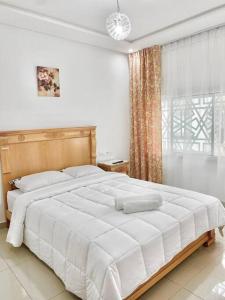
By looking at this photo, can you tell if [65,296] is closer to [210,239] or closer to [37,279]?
[37,279]

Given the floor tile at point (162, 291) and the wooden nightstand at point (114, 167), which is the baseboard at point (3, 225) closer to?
the wooden nightstand at point (114, 167)

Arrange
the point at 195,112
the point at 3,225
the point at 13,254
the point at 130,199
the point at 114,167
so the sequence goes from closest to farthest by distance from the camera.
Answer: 1. the point at 130,199
2. the point at 13,254
3. the point at 3,225
4. the point at 195,112
5. the point at 114,167

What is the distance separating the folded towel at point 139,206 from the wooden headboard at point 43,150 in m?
1.70

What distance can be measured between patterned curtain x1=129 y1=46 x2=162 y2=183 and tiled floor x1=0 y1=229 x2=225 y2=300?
196 cm

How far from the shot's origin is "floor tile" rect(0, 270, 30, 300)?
1.83 m

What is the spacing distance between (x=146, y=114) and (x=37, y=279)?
9.94ft

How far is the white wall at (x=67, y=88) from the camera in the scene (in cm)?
297

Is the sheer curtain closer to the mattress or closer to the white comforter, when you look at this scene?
the white comforter

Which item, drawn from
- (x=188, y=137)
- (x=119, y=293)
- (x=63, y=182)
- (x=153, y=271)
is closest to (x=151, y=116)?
(x=188, y=137)

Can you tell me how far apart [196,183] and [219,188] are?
1.20ft

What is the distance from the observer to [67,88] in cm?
354

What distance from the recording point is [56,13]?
9.13 ft

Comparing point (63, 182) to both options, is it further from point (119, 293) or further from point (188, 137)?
point (188, 137)

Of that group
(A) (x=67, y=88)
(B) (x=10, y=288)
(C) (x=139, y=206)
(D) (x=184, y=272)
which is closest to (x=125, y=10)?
(A) (x=67, y=88)
